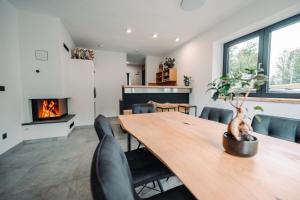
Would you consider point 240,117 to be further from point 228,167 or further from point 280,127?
point 280,127

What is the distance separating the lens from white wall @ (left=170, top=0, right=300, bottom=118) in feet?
7.05

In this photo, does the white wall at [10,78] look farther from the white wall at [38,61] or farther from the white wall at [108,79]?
the white wall at [108,79]

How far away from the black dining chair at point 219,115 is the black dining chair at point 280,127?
333 mm

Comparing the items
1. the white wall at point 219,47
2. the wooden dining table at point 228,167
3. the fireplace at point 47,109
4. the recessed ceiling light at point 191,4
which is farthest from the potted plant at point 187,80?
the fireplace at point 47,109

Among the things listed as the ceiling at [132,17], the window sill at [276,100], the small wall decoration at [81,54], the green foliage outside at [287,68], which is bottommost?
the window sill at [276,100]

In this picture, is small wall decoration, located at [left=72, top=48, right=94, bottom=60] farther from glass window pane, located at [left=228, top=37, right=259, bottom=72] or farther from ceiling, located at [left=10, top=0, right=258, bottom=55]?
glass window pane, located at [left=228, top=37, right=259, bottom=72]

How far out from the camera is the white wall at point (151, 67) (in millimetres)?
6289

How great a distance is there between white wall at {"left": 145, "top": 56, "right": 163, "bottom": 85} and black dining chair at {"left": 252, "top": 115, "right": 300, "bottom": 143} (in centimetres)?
513

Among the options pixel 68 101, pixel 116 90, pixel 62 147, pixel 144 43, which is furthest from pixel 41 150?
pixel 144 43

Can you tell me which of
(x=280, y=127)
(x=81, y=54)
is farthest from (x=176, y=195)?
(x=81, y=54)

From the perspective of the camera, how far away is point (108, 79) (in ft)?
18.4

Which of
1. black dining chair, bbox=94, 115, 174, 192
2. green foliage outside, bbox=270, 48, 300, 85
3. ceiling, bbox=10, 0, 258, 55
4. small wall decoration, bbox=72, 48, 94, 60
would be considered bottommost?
black dining chair, bbox=94, 115, 174, 192

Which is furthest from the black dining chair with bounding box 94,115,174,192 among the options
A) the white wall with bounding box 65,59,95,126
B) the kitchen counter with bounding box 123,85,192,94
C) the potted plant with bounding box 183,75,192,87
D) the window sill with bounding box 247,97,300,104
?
the potted plant with bounding box 183,75,192,87

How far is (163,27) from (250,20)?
1.84 m
